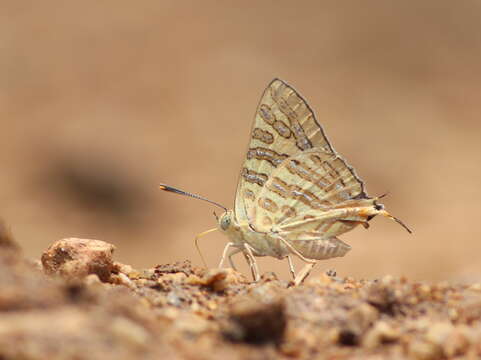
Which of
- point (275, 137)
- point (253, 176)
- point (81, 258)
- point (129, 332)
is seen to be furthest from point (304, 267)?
point (129, 332)

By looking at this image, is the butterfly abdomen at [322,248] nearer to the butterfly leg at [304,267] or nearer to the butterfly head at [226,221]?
the butterfly leg at [304,267]

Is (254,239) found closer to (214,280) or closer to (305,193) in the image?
(305,193)

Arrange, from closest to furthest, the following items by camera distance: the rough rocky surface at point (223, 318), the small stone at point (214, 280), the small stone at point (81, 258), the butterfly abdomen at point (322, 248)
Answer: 1. the rough rocky surface at point (223, 318)
2. the small stone at point (214, 280)
3. the small stone at point (81, 258)
4. the butterfly abdomen at point (322, 248)

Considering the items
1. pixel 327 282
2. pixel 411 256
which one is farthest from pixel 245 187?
pixel 411 256

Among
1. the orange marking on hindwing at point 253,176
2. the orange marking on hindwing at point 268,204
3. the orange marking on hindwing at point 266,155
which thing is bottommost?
the orange marking on hindwing at point 268,204

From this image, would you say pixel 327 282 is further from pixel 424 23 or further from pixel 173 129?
pixel 424 23

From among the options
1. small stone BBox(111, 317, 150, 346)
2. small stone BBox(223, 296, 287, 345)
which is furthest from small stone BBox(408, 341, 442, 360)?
small stone BBox(111, 317, 150, 346)

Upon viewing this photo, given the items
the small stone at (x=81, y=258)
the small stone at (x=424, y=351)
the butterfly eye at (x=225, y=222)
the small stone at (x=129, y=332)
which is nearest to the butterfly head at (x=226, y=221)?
the butterfly eye at (x=225, y=222)
